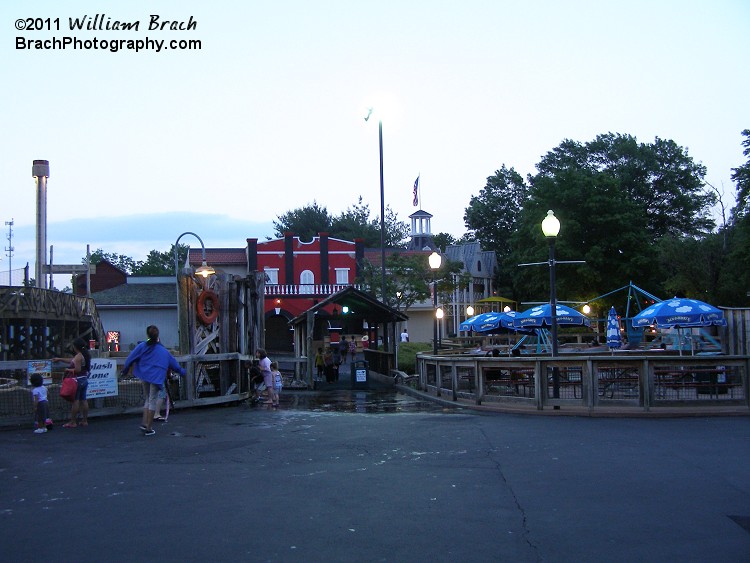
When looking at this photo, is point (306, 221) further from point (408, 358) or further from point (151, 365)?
point (151, 365)

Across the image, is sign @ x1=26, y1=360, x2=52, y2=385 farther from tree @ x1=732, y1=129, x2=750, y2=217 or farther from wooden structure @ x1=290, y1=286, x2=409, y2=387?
tree @ x1=732, y1=129, x2=750, y2=217

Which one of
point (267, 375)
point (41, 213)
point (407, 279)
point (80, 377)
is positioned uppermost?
point (41, 213)

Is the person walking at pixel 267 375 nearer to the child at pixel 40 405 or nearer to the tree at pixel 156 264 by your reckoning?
the child at pixel 40 405

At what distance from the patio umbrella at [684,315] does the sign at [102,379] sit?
562 inches

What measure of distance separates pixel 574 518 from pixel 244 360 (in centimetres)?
1349

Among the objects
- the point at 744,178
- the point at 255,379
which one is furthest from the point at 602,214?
the point at 255,379

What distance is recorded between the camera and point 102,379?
51.4 ft

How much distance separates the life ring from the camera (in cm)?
1881

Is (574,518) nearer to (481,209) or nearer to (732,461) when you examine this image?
(732,461)

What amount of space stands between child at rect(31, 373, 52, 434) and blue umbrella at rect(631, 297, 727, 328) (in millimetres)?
15825

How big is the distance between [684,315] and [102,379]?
14.7 meters

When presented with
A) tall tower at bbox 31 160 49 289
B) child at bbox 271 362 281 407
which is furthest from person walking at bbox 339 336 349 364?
child at bbox 271 362 281 407

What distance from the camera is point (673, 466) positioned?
1003 centimetres

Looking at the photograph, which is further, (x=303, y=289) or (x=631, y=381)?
(x=303, y=289)
